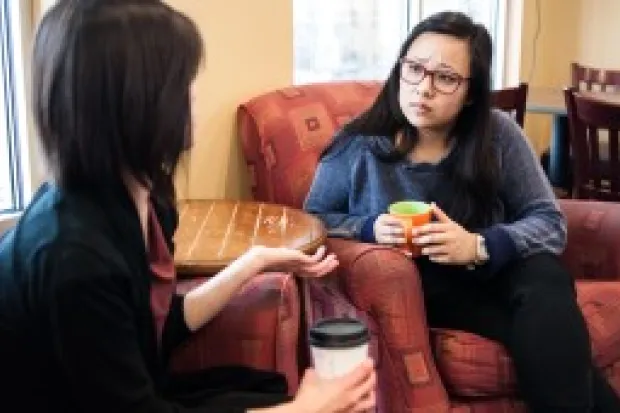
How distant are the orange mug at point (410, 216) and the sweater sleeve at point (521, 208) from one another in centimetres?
16

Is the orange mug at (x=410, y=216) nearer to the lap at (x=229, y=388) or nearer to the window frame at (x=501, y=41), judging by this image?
the lap at (x=229, y=388)

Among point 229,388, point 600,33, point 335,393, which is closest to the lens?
point 335,393

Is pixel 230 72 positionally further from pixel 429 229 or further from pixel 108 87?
pixel 108 87

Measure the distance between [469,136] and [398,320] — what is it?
488mm

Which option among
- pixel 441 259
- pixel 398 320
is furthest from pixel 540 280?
pixel 398 320

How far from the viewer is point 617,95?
3393mm

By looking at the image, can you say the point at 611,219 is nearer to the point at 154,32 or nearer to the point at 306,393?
the point at 306,393

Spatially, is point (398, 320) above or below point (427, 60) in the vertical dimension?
below

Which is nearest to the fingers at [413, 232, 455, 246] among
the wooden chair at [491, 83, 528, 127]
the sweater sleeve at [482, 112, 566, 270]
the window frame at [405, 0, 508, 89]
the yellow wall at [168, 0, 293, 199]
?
the sweater sleeve at [482, 112, 566, 270]

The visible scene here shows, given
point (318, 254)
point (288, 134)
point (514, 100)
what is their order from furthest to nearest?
1. point (514, 100)
2. point (288, 134)
3. point (318, 254)

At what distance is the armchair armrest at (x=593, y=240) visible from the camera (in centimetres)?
199

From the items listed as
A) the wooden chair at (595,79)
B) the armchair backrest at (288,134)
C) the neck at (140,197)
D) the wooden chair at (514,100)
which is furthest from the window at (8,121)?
A: the wooden chair at (595,79)

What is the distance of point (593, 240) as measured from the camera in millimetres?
2010

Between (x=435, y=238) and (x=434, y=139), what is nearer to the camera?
(x=435, y=238)
